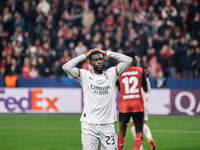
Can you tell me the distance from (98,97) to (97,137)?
589mm

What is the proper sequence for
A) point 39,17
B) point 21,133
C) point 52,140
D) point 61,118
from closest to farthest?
point 52,140
point 21,133
point 61,118
point 39,17

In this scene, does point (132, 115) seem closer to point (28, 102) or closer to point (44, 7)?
point (28, 102)

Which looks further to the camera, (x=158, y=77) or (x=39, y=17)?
(x=39, y=17)

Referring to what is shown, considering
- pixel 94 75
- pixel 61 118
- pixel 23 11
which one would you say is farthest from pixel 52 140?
pixel 23 11

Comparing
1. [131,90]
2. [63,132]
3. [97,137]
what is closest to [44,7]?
[63,132]

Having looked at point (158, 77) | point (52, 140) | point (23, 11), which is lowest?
point (52, 140)

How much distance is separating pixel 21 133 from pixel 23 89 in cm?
482

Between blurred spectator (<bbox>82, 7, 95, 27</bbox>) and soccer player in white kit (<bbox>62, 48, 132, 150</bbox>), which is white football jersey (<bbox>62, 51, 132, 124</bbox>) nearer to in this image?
soccer player in white kit (<bbox>62, 48, 132, 150</bbox>)

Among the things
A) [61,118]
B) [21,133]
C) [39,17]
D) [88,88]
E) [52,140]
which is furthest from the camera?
[39,17]

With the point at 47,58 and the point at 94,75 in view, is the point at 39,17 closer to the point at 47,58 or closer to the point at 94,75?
the point at 47,58

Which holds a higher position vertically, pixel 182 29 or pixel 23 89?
pixel 182 29

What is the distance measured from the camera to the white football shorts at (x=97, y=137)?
7.00 metres

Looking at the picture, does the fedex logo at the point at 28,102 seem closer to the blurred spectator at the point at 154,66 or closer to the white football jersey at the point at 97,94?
the blurred spectator at the point at 154,66

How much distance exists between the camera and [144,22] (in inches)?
843
